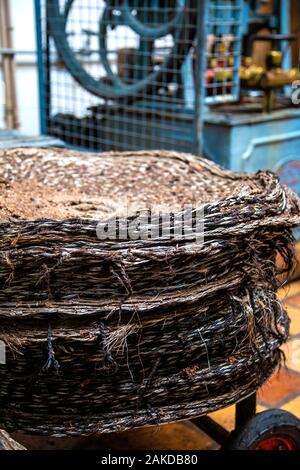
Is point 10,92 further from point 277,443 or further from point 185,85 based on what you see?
point 277,443

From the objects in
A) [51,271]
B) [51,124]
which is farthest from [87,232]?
[51,124]

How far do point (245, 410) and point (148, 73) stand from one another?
1859 mm

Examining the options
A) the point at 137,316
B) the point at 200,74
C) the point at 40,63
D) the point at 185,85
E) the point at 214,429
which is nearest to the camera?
the point at 137,316

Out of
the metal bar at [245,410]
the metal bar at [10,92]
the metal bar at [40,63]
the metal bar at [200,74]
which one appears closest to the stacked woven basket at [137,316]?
the metal bar at [245,410]

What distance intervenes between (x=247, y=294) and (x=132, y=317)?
0.84 feet

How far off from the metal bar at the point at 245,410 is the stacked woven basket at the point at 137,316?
0.10 metres

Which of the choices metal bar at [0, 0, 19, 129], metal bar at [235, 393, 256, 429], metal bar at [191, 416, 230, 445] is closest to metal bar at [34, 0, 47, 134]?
metal bar at [0, 0, 19, 129]

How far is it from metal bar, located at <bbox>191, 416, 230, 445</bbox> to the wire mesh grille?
1.24 metres

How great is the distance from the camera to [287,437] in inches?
53.4

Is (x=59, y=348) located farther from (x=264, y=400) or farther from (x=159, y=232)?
(x=264, y=400)

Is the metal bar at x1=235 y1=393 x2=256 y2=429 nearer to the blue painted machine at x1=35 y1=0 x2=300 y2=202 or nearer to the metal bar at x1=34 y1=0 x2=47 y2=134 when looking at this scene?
the blue painted machine at x1=35 y1=0 x2=300 y2=202

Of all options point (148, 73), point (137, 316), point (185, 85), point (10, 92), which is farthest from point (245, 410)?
point (10, 92)

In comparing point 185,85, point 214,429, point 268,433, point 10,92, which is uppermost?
point 185,85

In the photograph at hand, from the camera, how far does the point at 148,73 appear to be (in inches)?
110
